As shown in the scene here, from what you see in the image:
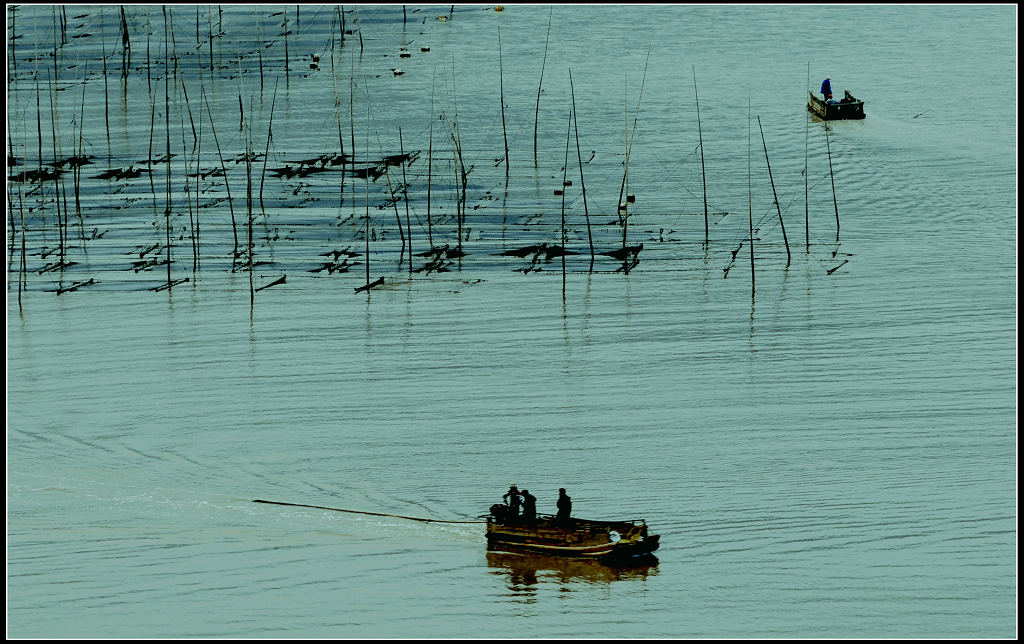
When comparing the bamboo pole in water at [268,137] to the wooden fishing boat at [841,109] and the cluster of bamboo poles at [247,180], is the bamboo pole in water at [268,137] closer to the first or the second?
the cluster of bamboo poles at [247,180]

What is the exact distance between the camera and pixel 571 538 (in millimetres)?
28016

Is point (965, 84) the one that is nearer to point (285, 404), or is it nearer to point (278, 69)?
point (278, 69)

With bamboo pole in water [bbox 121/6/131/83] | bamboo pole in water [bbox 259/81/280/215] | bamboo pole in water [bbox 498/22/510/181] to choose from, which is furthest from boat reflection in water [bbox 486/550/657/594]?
bamboo pole in water [bbox 121/6/131/83]

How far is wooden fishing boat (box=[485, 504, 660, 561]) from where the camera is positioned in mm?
27719

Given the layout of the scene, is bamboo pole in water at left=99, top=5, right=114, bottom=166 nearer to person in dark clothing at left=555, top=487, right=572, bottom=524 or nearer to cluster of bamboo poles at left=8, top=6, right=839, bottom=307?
cluster of bamboo poles at left=8, top=6, right=839, bottom=307

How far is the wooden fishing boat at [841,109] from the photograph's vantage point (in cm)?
6059

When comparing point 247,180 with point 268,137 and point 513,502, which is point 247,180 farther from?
point 513,502

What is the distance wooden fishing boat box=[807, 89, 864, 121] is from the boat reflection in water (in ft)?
118

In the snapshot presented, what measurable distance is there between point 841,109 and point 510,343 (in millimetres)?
25221

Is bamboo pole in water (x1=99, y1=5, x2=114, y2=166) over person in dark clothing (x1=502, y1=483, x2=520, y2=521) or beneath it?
over

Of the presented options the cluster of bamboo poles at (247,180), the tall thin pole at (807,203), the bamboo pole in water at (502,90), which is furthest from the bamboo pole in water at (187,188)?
the tall thin pole at (807,203)

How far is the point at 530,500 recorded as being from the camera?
2856cm

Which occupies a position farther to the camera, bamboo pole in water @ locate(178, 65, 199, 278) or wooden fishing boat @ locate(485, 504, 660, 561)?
bamboo pole in water @ locate(178, 65, 199, 278)

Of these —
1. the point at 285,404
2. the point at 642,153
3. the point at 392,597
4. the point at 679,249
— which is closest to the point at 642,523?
the point at 392,597
